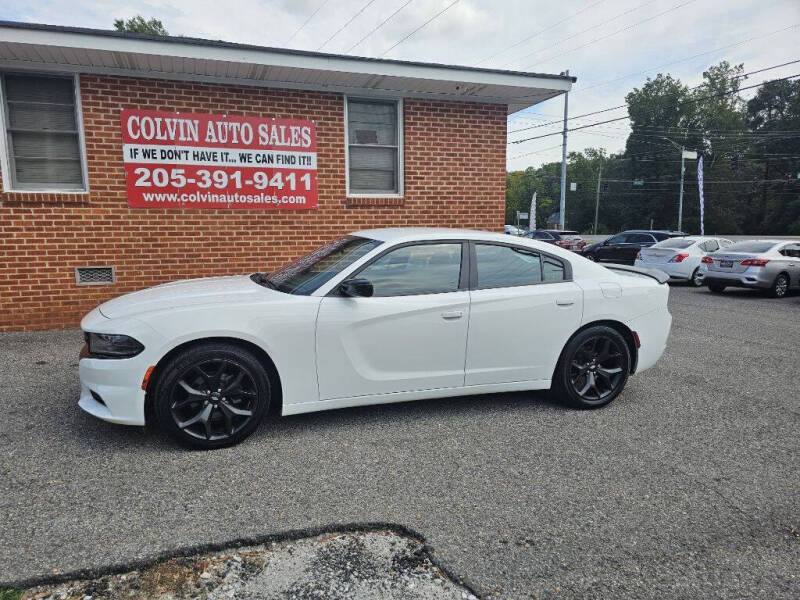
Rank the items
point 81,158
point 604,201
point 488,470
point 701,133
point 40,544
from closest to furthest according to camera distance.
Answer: point 40,544
point 488,470
point 81,158
point 701,133
point 604,201

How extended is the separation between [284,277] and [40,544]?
7.60 ft

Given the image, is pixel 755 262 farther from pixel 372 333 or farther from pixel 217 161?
pixel 372 333

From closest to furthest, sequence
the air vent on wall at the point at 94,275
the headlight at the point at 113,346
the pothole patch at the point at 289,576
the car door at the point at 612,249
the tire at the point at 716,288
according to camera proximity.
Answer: the pothole patch at the point at 289,576
the headlight at the point at 113,346
the air vent on wall at the point at 94,275
the tire at the point at 716,288
the car door at the point at 612,249

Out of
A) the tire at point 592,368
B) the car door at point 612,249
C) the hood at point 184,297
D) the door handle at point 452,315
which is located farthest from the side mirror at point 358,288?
the car door at point 612,249

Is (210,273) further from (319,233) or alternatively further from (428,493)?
(428,493)

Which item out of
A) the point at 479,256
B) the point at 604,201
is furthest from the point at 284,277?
the point at 604,201

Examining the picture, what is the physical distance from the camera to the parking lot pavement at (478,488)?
7.98ft

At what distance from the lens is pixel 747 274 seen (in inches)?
471

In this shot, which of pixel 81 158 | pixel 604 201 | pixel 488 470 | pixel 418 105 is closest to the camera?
pixel 488 470

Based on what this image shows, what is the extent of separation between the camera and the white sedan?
3402mm

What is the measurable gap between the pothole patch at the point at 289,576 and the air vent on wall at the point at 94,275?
5821mm

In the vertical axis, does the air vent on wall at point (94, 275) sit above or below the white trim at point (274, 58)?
below

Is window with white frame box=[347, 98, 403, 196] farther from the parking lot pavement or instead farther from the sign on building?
the parking lot pavement

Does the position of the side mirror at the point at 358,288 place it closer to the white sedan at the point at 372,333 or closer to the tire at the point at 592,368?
the white sedan at the point at 372,333
